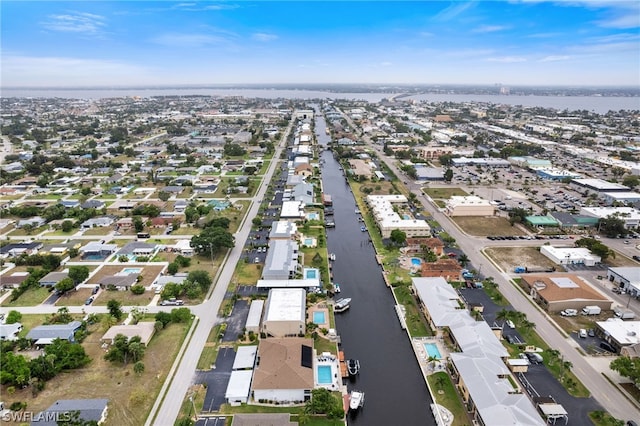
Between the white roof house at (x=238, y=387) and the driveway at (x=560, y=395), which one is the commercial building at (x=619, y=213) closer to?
the driveway at (x=560, y=395)

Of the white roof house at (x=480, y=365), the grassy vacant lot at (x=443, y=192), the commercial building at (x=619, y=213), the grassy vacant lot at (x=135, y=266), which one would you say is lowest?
the grassy vacant lot at (x=135, y=266)

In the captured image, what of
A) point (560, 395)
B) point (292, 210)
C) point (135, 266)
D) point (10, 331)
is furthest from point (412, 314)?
point (10, 331)

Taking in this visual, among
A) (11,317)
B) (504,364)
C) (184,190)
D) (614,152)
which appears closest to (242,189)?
(184,190)

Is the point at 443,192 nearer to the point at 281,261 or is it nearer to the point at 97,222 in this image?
the point at 281,261

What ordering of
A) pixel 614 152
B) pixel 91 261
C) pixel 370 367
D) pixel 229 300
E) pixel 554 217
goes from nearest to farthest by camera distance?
pixel 370 367
pixel 229 300
pixel 91 261
pixel 554 217
pixel 614 152

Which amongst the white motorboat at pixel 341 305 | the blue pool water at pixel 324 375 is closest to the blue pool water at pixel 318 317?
the white motorboat at pixel 341 305

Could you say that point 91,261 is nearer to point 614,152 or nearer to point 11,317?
point 11,317
